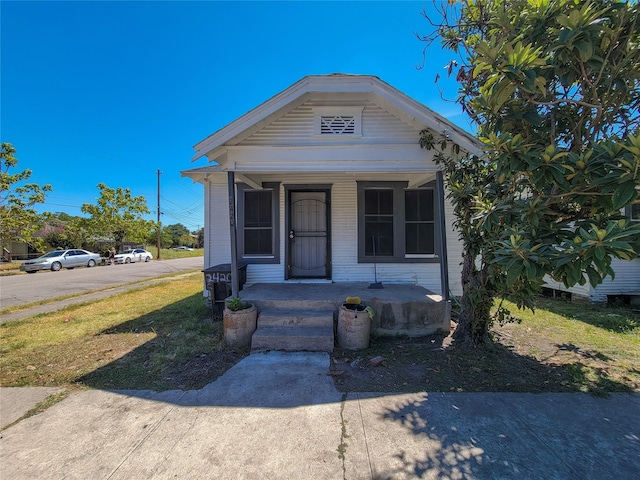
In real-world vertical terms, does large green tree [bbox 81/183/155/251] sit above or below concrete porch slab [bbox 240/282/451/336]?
above

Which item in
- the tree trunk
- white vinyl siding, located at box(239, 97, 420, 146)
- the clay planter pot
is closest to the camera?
the tree trunk

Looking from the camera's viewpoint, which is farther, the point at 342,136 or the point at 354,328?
the point at 342,136

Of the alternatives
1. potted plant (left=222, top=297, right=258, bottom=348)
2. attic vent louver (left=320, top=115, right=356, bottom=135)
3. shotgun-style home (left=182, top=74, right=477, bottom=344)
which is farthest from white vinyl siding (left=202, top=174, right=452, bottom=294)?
potted plant (left=222, top=297, right=258, bottom=348)

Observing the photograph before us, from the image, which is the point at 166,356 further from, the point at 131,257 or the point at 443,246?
the point at 131,257

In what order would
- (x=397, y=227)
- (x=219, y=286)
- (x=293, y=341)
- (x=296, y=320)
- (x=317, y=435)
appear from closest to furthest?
(x=317, y=435) < (x=293, y=341) < (x=296, y=320) < (x=219, y=286) < (x=397, y=227)

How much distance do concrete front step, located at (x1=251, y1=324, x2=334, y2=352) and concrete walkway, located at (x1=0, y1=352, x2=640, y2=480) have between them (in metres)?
0.94

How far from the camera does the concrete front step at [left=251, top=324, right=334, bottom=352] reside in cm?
425

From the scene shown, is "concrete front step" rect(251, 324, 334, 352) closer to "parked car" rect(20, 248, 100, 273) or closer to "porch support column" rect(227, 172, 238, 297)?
"porch support column" rect(227, 172, 238, 297)

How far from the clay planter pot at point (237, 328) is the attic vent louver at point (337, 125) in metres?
3.45

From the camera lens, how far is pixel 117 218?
31531 millimetres

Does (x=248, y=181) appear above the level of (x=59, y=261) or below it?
above

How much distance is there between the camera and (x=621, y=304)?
7270mm

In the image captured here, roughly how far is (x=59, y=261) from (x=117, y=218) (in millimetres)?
11599

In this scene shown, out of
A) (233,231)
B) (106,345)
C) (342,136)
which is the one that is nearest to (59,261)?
(106,345)
